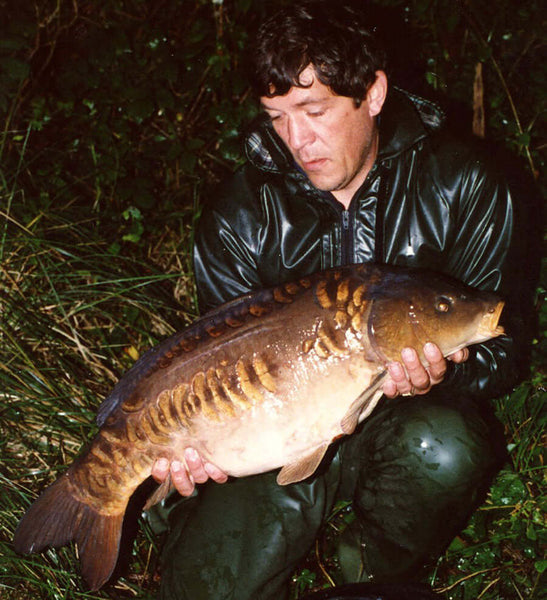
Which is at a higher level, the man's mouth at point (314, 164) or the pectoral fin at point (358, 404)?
the man's mouth at point (314, 164)

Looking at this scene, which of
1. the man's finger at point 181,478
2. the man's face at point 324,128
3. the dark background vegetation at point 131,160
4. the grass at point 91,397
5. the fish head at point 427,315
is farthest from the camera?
the dark background vegetation at point 131,160

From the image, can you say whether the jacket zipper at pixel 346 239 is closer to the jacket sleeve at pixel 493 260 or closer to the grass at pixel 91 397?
the jacket sleeve at pixel 493 260

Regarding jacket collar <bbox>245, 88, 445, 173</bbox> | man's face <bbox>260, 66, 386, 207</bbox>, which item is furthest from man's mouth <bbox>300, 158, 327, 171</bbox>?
jacket collar <bbox>245, 88, 445, 173</bbox>

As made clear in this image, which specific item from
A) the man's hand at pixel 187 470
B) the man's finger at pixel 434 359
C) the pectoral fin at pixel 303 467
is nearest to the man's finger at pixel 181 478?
the man's hand at pixel 187 470

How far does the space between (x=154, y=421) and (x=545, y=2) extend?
142 inches

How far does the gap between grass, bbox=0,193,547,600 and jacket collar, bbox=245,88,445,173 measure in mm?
1001

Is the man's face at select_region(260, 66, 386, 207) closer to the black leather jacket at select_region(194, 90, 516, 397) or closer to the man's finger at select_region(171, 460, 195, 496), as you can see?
the black leather jacket at select_region(194, 90, 516, 397)

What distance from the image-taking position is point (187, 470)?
207cm

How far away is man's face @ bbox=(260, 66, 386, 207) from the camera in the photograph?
2166 mm

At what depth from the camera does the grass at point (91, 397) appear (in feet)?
7.96

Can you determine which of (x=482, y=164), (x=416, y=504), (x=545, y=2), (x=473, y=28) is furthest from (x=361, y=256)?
(x=545, y=2)

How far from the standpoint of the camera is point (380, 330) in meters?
1.80

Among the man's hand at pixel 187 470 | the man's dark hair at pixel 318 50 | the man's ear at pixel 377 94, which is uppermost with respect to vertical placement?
the man's dark hair at pixel 318 50

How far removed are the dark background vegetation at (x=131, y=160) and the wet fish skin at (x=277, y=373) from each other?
82 cm
